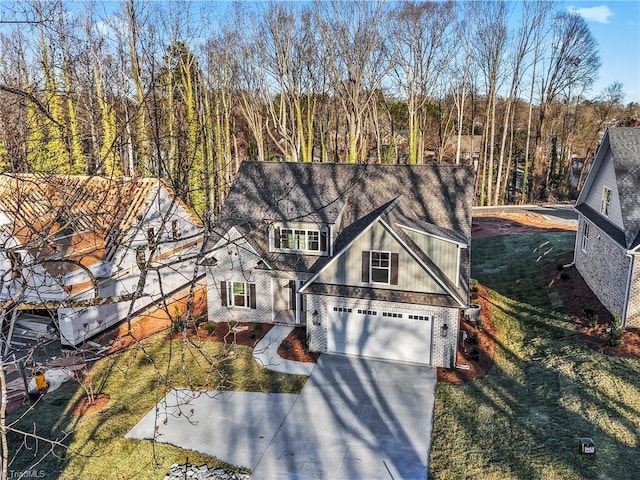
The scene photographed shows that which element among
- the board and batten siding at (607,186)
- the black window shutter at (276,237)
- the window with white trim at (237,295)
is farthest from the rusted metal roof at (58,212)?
the board and batten siding at (607,186)

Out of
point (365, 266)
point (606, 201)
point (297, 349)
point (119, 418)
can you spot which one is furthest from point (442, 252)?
point (119, 418)

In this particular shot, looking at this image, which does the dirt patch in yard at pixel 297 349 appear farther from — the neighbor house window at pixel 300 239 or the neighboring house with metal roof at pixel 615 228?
the neighboring house with metal roof at pixel 615 228

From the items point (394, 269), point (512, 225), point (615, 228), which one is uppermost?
point (615, 228)

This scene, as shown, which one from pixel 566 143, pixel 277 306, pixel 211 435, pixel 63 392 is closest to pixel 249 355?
pixel 277 306

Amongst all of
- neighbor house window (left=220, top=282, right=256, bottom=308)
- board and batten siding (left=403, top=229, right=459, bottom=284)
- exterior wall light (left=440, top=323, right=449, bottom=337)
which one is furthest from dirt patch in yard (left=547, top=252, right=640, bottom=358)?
neighbor house window (left=220, top=282, right=256, bottom=308)

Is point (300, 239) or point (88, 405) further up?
point (300, 239)

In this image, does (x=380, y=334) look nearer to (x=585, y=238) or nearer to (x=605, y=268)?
(x=605, y=268)
